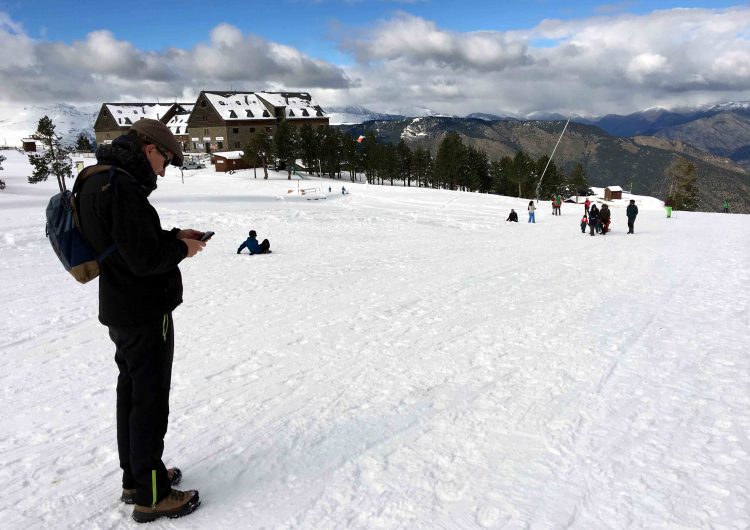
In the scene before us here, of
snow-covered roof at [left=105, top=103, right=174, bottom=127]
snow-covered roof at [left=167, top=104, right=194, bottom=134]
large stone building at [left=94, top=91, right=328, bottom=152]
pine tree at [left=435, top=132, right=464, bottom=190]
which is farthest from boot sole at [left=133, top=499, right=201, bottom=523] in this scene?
snow-covered roof at [left=105, top=103, right=174, bottom=127]

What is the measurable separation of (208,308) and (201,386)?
3968 mm

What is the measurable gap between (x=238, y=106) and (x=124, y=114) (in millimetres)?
34198

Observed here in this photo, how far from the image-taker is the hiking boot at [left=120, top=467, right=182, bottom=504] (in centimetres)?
352

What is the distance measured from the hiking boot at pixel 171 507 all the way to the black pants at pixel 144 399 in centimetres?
4

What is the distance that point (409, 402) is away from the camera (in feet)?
17.3

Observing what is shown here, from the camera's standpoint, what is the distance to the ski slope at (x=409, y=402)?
3.62 meters

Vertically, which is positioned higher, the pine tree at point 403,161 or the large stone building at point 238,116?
the large stone building at point 238,116

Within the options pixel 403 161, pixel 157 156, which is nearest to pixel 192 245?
pixel 157 156

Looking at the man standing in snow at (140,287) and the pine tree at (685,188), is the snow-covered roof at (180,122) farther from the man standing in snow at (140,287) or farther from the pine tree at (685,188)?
the man standing in snow at (140,287)

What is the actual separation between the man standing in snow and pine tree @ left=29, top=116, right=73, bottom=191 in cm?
5293

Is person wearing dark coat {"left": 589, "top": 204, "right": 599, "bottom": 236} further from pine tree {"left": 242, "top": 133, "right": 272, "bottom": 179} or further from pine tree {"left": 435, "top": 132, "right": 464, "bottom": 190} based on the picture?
pine tree {"left": 435, "top": 132, "right": 464, "bottom": 190}

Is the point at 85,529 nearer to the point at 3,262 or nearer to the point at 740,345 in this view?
the point at 740,345

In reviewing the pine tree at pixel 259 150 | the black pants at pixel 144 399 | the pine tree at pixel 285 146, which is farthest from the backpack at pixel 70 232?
the pine tree at pixel 285 146

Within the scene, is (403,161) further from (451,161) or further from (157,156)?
(157,156)
